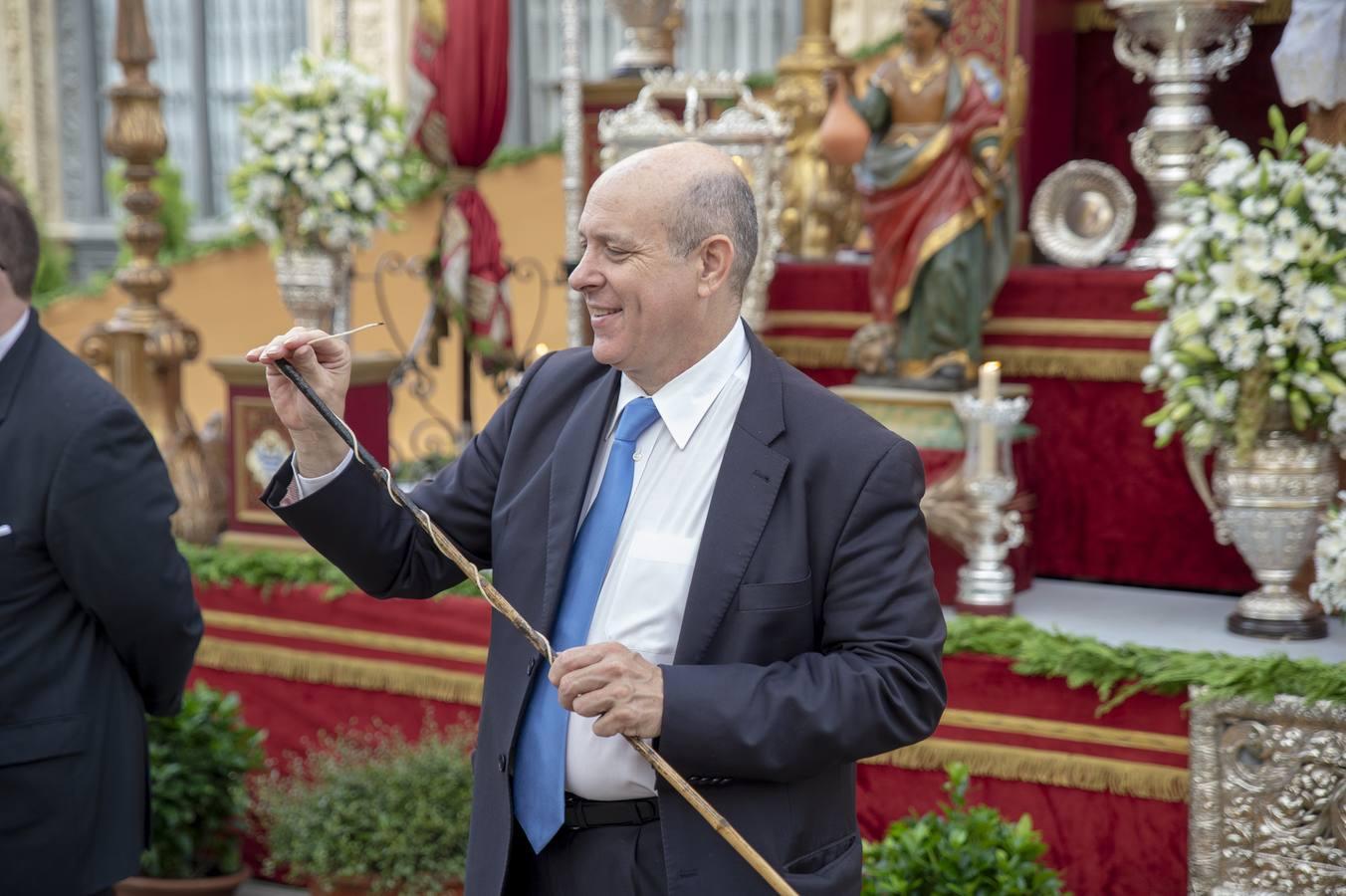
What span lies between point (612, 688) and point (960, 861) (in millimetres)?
1680

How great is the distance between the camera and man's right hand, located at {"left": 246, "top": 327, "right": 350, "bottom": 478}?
2320 mm

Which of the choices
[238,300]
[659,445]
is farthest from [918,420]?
[238,300]

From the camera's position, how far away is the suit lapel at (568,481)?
238 cm

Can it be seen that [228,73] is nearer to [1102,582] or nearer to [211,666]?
[211,666]

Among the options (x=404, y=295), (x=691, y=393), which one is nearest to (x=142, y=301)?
(x=691, y=393)

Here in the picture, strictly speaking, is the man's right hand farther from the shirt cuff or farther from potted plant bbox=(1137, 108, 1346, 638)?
potted plant bbox=(1137, 108, 1346, 638)

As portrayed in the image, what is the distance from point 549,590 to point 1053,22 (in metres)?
4.77

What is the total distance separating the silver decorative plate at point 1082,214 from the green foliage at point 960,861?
2.39 metres

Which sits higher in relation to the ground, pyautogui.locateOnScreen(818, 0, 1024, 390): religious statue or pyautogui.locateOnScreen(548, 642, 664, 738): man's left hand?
pyautogui.locateOnScreen(818, 0, 1024, 390): religious statue

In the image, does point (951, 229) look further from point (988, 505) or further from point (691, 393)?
point (691, 393)

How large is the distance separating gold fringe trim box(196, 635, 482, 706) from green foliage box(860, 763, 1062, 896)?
1.55m

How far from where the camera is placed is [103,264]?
15.0 m

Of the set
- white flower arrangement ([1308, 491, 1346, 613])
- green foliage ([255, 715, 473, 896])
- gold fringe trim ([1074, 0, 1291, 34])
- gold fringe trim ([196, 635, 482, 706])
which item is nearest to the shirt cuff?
green foliage ([255, 715, 473, 896])

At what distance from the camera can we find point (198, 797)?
461cm
